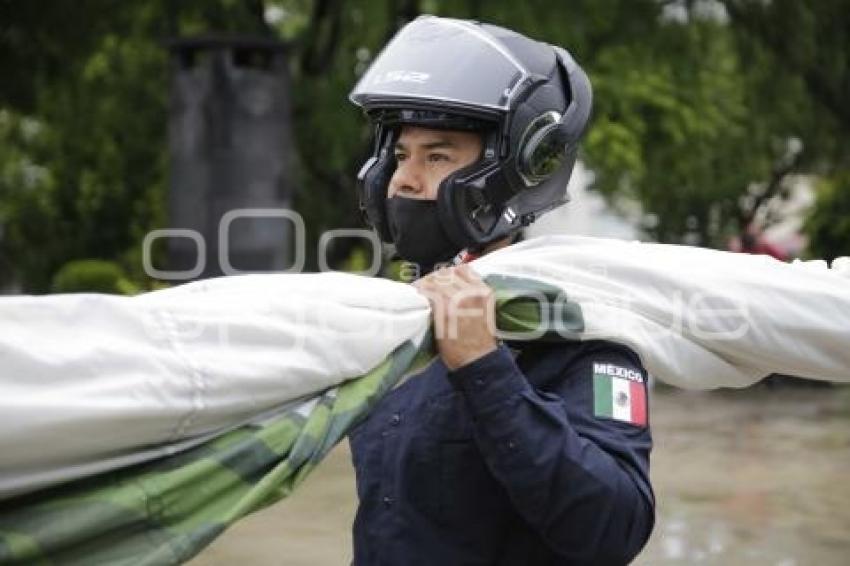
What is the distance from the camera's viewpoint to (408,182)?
222 centimetres

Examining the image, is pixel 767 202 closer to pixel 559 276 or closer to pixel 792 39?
pixel 792 39

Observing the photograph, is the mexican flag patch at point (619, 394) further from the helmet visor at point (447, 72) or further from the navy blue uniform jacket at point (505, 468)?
the helmet visor at point (447, 72)

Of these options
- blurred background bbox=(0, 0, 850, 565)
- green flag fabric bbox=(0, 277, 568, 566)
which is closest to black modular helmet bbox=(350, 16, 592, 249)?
green flag fabric bbox=(0, 277, 568, 566)

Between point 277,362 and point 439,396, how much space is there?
1.18 ft

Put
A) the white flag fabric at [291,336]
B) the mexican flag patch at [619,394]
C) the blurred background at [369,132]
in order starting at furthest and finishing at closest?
the blurred background at [369,132]
the mexican flag patch at [619,394]
the white flag fabric at [291,336]

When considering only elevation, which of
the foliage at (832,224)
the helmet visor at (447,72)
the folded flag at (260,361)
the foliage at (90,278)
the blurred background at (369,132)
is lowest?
the foliage at (90,278)

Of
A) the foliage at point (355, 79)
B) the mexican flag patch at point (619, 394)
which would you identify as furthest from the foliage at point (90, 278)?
the mexican flag patch at point (619, 394)

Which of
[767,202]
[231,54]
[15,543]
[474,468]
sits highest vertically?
[15,543]

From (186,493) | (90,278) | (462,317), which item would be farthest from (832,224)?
(186,493)

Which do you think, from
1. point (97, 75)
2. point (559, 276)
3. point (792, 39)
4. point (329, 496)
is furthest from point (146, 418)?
point (97, 75)

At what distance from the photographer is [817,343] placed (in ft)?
7.18

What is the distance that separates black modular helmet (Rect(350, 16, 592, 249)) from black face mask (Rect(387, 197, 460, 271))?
27 mm

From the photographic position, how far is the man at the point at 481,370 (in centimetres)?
183

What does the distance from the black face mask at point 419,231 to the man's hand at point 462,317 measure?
269 mm
